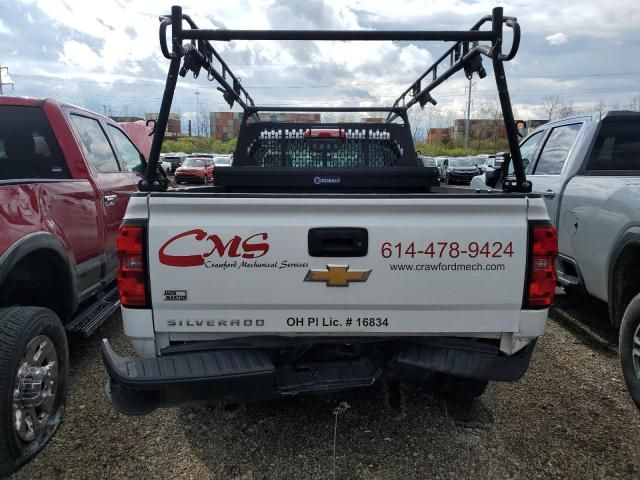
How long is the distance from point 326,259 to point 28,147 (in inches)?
118

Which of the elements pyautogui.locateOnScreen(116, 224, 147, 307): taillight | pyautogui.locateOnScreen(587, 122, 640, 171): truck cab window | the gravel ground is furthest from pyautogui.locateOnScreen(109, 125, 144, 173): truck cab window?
pyautogui.locateOnScreen(587, 122, 640, 171): truck cab window

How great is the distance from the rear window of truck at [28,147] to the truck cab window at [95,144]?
278 millimetres

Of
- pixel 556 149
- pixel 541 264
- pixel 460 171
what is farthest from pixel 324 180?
pixel 460 171

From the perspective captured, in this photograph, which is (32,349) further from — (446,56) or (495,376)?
(446,56)

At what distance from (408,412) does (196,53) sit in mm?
2581

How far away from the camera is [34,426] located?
2785 millimetres

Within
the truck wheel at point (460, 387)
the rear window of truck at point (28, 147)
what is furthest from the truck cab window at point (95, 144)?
the truck wheel at point (460, 387)

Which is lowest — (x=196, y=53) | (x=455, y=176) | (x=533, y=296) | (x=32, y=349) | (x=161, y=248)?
(x=455, y=176)

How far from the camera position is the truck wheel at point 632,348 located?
3379 millimetres

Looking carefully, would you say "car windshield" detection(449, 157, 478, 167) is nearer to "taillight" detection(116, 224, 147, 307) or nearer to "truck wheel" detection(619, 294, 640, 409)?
"truck wheel" detection(619, 294, 640, 409)

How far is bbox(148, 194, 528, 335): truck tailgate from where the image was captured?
2.48m

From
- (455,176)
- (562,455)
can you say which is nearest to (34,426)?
(562,455)

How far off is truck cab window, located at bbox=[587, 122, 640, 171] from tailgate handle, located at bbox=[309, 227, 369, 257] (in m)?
3.43

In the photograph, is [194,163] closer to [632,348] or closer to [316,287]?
[632,348]
